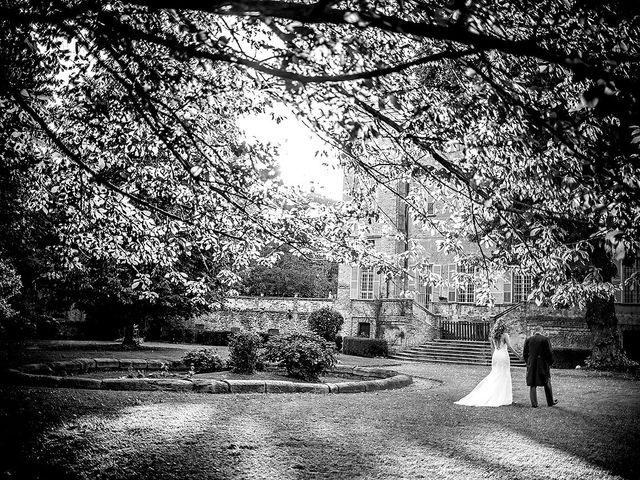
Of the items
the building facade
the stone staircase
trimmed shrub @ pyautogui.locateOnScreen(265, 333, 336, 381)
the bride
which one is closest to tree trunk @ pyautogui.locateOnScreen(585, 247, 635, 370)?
the building facade

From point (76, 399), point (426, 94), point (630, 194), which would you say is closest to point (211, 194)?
point (426, 94)

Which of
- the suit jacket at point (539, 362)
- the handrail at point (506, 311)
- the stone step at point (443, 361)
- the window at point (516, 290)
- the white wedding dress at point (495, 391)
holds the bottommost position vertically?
the stone step at point (443, 361)

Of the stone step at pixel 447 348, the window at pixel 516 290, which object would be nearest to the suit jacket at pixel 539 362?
the stone step at pixel 447 348

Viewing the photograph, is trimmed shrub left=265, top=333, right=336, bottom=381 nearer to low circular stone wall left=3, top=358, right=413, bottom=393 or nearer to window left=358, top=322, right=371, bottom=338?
low circular stone wall left=3, top=358, right=413, bottom=393

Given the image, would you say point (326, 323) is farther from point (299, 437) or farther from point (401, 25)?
point (401, 25)

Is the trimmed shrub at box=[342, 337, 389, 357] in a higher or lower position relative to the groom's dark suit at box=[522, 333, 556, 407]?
lower

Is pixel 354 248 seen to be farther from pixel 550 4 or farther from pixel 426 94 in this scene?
pixel 550 4

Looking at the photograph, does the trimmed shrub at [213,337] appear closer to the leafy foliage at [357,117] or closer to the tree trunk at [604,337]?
the tree trunk at [604,337]

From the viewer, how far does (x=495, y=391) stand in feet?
32.8

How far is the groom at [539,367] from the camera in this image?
9672mm

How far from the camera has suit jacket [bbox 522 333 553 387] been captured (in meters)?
9.69

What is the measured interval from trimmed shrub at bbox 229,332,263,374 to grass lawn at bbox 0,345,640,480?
2427mm

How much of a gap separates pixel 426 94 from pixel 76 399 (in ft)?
24.1

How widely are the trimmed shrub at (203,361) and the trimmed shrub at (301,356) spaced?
63.5 inches
